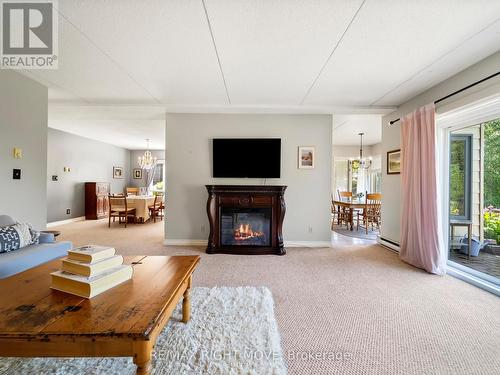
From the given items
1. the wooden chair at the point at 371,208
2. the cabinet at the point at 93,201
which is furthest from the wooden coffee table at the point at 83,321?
the cabinet at the point at 93,201

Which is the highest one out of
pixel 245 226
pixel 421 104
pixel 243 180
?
pixel 421 104

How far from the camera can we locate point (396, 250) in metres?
3.69

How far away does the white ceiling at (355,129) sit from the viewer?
4496 mm

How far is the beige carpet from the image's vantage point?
1.40 m

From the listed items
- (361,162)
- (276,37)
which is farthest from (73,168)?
(361,162)

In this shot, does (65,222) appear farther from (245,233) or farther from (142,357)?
(142,357)

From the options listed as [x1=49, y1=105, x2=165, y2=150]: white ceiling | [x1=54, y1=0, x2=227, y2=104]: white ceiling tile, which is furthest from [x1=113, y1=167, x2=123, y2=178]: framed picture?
[x1=54, y1=0, x2=227, y2=104]: white ceiling tile

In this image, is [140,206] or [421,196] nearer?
[421,196]

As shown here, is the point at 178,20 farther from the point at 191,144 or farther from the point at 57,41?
the point at 191,144

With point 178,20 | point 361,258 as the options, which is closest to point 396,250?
point 361,258

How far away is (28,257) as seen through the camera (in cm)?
191

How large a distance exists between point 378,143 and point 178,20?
7031 millimetres

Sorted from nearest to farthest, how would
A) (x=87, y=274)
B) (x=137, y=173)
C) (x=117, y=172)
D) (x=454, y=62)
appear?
(x=87, y=274) → (x=454, y=62) → (x=117, y=172) → (x=137, y=173)

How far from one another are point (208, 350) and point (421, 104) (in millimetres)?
3980
